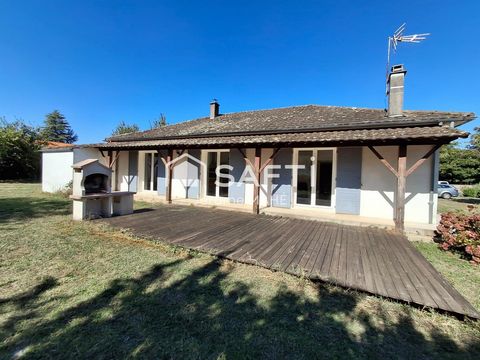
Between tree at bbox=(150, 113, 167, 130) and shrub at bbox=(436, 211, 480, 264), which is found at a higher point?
tree at bbox=(150, 113, 167, 130)

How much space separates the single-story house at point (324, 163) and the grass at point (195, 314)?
10.6 feet

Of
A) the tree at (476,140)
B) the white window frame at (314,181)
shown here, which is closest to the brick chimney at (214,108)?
the white window frame at (314,181)

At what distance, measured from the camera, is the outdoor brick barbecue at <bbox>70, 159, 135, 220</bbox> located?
5.87 meters

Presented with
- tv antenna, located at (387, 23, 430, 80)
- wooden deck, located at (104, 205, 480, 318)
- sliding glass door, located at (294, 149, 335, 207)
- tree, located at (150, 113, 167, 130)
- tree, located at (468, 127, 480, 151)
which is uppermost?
tree, located at (150, 113, 167, 130)

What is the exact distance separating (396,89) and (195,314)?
Answer: 8.87 m

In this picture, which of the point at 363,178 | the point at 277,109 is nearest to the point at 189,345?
the point at 363,178

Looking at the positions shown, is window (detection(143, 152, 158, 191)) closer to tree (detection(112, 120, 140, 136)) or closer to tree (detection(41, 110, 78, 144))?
tree (detection(112, 120, 140, 136))

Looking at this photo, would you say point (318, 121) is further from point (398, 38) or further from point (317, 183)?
point (398, 38)

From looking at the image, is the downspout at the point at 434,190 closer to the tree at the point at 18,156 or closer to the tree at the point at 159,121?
the tree at the point at 18,156

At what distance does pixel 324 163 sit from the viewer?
25.7 feet

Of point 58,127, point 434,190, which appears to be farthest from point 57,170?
point 58,127

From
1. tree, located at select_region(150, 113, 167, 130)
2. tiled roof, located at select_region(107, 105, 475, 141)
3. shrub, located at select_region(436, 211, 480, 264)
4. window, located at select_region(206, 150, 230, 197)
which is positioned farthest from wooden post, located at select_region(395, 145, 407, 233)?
tree, located at select_region(150, 113, 167, 130)

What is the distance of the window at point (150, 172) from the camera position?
11.3 m

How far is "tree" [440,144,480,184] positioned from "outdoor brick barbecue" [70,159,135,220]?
95.2ft
